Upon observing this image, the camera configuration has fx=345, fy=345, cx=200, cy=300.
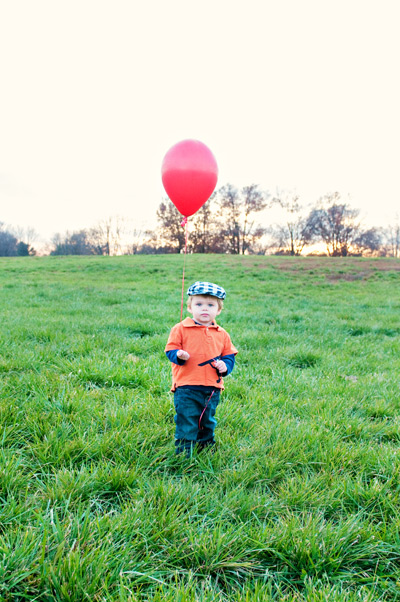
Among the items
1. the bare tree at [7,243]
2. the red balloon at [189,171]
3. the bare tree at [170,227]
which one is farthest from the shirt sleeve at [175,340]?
the bare tree at [7,243]

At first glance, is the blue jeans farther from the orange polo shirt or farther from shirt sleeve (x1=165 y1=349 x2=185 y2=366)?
shirt sleeve (x1=165 y1=349 x2=185 y2=366)

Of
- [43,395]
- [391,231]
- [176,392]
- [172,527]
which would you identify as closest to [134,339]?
[43,395]

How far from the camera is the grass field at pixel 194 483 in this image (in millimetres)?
1479

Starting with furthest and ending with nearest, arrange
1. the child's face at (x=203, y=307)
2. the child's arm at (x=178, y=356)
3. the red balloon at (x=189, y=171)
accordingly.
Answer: the red balloon at (x=189, y=171), the child's face at (x=203, y=307), the child's arm at (x=178, y=356)

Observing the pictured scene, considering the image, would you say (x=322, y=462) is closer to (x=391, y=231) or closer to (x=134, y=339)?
(x=134, y=339)

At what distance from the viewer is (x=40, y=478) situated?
79.8 inches

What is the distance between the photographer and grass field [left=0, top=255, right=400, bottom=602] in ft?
4.85

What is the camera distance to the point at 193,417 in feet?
7.82

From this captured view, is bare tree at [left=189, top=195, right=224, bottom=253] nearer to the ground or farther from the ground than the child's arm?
farther from the ground

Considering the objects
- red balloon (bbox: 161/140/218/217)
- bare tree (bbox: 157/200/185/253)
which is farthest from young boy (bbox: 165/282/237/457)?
bare tree (bbox: 157/200/185/253)

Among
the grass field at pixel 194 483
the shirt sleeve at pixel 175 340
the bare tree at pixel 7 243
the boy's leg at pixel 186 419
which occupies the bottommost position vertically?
the grass field at pixel 194 483

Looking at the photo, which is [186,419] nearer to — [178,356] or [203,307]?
[178,356]

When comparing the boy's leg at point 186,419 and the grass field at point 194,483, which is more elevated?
the boy's leg at point 186,419

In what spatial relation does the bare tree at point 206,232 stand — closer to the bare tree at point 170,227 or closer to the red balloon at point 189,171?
the bare tree at point 170,227
